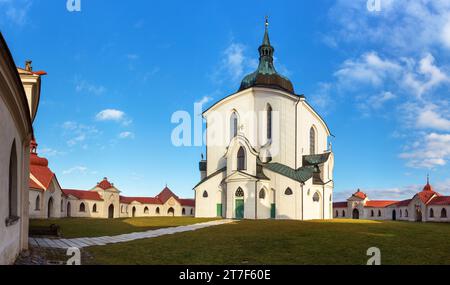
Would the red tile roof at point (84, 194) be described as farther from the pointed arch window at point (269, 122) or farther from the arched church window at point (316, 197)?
the arched church window at point (316, 197)

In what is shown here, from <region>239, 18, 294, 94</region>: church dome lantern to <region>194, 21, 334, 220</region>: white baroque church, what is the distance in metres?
0.13

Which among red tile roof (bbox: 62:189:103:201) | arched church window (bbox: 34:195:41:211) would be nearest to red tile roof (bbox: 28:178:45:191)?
arched church window (bbox: 34:195:41:211)

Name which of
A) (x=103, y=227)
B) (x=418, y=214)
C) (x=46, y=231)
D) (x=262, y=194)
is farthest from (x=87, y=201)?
(x=418, y=214)

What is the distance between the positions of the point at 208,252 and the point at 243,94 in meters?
34.8

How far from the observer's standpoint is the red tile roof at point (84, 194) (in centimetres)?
6100

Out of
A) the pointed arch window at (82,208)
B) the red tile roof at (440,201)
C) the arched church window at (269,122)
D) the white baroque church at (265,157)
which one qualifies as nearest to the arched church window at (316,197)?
the white baroque church at (265,157)

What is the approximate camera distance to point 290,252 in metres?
13.6

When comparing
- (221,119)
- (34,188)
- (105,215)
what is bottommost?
(105,215)

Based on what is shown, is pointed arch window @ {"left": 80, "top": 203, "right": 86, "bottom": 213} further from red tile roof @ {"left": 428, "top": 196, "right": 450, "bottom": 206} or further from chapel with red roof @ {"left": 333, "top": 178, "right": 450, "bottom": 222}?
red tile roof @ {"left": 428, "top": 196, "right": 450, "bottom": 206}

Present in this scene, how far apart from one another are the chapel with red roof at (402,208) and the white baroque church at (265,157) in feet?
89.5

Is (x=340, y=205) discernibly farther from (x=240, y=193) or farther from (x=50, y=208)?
(x=50, y=208)

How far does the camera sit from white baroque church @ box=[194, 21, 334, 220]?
41.0 meters
